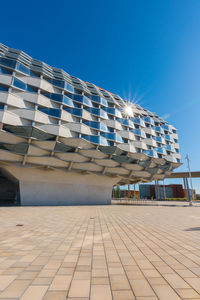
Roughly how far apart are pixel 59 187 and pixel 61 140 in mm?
8902

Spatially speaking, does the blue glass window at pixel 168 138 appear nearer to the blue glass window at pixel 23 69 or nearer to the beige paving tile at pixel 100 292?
the blue glass window at pixel 23 69

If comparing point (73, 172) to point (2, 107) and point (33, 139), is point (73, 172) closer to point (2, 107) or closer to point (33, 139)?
point (33, 139)

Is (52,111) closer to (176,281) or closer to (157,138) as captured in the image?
(176,281)

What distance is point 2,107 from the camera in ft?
76.9

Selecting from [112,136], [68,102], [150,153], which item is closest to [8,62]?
[68,102]

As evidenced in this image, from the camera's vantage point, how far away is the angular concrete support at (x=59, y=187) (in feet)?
82.5

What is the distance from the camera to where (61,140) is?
26.0 m

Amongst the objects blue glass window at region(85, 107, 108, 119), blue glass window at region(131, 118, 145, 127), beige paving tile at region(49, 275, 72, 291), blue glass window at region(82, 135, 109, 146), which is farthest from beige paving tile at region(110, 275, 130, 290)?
blue glass window at region(131, 118, 145, 127)

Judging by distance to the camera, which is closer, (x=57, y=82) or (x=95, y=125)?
(x=95, y=125)

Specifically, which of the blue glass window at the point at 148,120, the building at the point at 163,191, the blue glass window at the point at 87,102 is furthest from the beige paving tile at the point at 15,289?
the building at the point at 163,191

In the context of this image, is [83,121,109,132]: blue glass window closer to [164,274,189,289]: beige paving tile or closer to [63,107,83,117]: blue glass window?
[63,107,83,117]: blue glass window

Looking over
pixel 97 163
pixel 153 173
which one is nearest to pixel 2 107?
pixel 97 163

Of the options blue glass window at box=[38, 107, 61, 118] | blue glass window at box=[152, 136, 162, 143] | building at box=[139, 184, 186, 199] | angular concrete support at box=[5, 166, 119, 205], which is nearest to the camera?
angular concrete support at box=[5, 166, 119, 205]

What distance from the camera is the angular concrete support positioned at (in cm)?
2514
